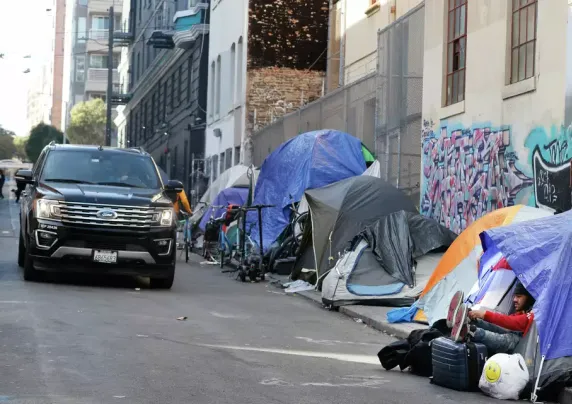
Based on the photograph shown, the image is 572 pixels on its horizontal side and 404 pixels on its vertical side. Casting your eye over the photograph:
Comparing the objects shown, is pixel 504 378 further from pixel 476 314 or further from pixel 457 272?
pixel 457 272

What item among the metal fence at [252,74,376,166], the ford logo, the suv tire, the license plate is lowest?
the suv tire

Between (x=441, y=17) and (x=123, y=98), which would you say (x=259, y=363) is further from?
(x=123, y=98)

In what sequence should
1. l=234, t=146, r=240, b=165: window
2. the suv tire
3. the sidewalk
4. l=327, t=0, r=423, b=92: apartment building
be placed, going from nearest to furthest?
the sidewalk, the suv tire, l=327, t=0, r=423, b=92: apartment building, l=234, t=146, r=240, b=165: window

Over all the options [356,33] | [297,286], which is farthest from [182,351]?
[356,33]

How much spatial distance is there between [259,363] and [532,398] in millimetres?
2310

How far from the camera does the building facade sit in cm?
4384

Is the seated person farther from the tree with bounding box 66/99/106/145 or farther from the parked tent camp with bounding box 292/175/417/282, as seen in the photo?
the tree with bounding box 66/99/106/145

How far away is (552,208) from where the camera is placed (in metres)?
13.6

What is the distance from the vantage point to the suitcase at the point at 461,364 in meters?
8.77

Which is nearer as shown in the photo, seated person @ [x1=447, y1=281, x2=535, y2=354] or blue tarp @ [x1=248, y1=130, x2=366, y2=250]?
seated person @ [x1=447, y1=281, x2=535, y2=354]

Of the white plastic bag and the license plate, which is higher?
the license plate

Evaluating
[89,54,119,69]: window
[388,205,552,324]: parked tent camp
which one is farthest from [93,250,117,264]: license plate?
[89,54,119,69]: window

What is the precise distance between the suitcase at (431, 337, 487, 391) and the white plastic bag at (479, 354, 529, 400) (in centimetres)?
13

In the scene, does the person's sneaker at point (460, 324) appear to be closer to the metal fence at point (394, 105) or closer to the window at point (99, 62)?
the metal fence at point (394, 105)
